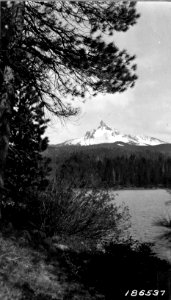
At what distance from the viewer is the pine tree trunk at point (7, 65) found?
673 cm

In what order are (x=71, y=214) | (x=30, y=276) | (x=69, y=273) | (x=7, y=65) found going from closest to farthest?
(x=30, y=276) → (x=69, y=273) → (x=7, y=65) → (x=71, y=214)

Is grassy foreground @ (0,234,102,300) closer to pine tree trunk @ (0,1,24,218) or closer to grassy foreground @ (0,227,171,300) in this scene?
grassy foreground @ (0,227,171,300)

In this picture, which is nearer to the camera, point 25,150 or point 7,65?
point 7,65

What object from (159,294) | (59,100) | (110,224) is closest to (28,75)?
(59,100)

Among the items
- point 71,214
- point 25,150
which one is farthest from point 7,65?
point 71,214

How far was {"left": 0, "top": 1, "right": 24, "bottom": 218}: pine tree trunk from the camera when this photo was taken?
6.73 m

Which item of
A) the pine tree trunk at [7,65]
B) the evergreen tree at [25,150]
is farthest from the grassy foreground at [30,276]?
the evergreen tree at [25,150]

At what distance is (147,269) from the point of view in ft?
22.7

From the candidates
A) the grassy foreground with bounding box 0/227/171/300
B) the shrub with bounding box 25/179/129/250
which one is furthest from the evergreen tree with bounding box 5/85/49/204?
the grassy foreground with bounding box 0/227/171/300

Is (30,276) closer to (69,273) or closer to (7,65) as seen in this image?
(69,273)

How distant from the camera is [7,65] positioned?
7312mm

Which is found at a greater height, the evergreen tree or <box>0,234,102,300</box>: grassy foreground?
the evergreen tree

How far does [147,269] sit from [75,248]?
277 cm

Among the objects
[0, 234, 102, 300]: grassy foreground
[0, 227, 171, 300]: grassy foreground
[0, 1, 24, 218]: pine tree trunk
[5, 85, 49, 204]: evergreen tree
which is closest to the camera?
[0, 234, 102, 300]: grassy foreground
